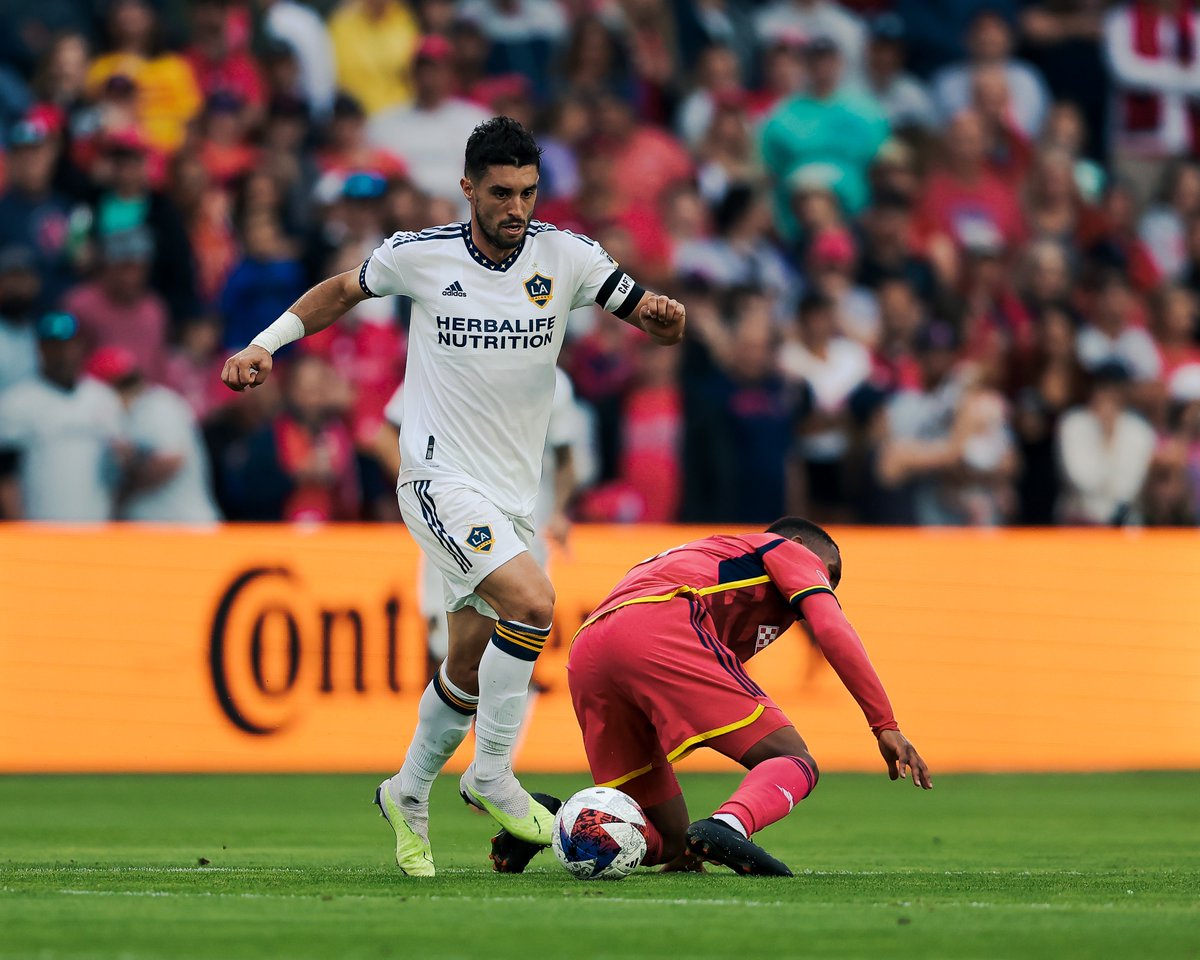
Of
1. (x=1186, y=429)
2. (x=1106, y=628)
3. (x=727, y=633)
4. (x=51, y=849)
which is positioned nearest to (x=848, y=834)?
(x=727, y=633)

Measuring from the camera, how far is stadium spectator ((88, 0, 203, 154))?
56.3 ft

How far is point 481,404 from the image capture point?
8.20 meters

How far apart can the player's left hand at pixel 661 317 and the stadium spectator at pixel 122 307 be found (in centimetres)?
776

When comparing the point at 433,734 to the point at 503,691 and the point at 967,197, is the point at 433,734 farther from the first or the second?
the point at 967,197

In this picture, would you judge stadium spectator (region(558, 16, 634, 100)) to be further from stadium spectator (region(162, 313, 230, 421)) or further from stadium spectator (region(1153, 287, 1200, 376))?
stadium spectator (region(1153, 287, 1200, 376))

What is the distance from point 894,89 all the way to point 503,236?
39.8ft

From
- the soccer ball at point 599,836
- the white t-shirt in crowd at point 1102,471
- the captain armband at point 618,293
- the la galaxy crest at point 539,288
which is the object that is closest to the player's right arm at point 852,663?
the soccer ball at point 599,836

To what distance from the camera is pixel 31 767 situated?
13.9 m

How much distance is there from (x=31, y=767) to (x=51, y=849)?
4.70 meters

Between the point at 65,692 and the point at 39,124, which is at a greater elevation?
the point at 39,124

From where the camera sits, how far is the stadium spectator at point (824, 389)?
52.3 ft

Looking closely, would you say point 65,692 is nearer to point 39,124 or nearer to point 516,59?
point 39,124

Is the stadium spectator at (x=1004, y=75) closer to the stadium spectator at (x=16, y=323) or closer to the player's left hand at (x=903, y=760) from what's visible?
the stadium spectator at (x=16, y=323)

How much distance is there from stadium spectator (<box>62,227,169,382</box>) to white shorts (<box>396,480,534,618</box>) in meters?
7.51
